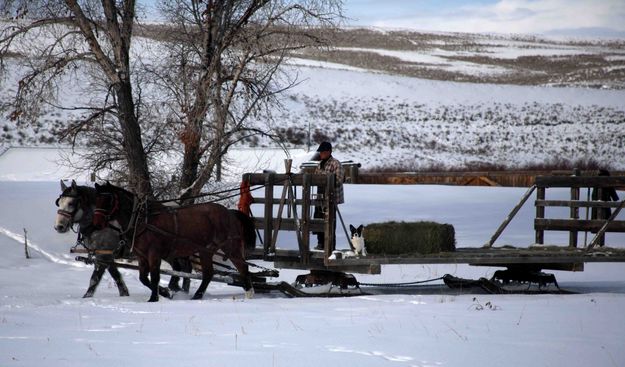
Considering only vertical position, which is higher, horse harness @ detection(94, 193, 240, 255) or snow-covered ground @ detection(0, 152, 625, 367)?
horse harness @ detection(94, 193, 240, 255)

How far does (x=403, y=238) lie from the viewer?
41.3 feet

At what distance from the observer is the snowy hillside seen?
47156 millimetres

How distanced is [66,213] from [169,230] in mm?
1503

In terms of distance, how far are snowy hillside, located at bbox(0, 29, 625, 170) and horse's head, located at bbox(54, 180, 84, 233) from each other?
758 inches

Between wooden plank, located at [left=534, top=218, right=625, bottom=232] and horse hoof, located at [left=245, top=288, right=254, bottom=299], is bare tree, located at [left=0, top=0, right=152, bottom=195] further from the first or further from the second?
wooden plank, located at [left=534, top=218, right=625, bottom=232]

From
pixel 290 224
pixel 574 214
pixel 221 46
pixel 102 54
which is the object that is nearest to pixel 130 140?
pixel 102 54

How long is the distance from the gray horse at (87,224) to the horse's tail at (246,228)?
187 cm

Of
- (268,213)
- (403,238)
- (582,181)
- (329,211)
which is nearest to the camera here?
(329,211)

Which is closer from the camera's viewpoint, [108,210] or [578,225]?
[108,210]

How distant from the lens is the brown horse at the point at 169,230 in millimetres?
12031

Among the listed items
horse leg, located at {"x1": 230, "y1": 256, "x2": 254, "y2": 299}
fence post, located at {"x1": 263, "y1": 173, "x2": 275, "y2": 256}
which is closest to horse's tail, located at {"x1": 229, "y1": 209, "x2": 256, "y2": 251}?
fence post, located at {"x1": 263, "y1": 173, "x2": 275, "y2": 256}

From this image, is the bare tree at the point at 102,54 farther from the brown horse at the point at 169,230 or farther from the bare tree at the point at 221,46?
the brown horse at the point at 169,230

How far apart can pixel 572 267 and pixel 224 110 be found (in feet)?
25.7

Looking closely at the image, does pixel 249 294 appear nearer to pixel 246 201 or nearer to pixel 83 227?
pixel 246 201
